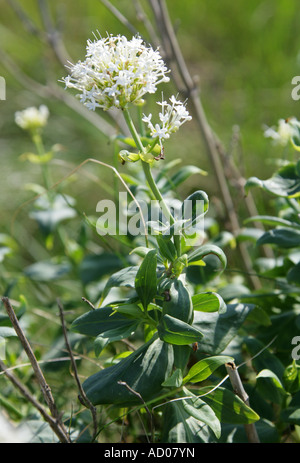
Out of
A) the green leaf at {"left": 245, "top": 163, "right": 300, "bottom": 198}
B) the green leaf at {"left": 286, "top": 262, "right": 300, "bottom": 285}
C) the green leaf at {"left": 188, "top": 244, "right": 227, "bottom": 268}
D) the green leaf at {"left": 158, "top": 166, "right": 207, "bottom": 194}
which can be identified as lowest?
the green leaf at {"left": 286, "top": 262, "right": 300, "bottom": 285}

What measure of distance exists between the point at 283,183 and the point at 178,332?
0.39 m

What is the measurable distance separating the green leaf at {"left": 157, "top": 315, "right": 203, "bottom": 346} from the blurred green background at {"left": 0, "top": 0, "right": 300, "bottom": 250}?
1.43m

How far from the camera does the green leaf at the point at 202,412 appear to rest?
751mm

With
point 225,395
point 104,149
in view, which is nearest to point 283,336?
point 225,395

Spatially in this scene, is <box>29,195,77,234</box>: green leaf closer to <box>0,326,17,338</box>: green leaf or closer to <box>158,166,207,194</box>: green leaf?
<box>158,166,207,194</box>: green leaf

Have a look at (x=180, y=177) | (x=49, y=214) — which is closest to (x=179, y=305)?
(x=180, y=177)

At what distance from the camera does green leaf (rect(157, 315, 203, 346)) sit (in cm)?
74

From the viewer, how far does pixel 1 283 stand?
139cm

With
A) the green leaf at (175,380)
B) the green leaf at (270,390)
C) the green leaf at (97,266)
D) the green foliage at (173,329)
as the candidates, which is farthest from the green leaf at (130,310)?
the green leaf at (97,266)

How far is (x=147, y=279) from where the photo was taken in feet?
2.57

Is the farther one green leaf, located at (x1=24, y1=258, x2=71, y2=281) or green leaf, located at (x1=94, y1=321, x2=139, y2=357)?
green leaf, located at (x1=24, y1=258, x2=71, y2=281)

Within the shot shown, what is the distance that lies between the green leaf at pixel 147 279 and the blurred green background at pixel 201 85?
1401 mm

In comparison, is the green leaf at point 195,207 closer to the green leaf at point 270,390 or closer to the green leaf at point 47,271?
the green leaf at point 270,390

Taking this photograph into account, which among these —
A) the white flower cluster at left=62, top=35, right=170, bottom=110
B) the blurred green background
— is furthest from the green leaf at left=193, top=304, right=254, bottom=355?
the blurred green background
